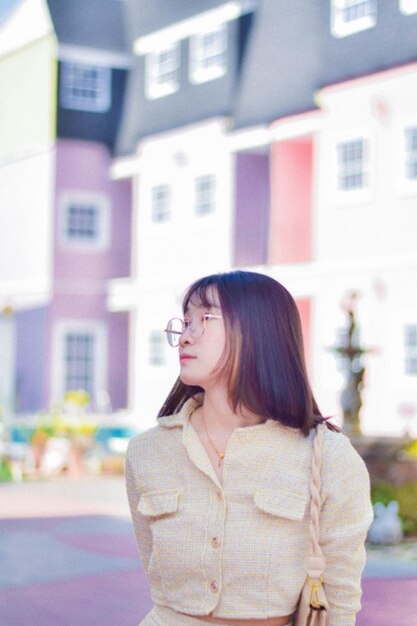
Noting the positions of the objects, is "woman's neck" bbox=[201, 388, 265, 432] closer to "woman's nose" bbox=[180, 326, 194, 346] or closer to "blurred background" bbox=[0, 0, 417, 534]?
"woman's nose" bbox=[180, 326, 194, 346]

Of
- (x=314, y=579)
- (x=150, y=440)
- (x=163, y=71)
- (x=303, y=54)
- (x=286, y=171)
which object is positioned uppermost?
(x=163, y=71)

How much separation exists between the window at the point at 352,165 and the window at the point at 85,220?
5.09 m

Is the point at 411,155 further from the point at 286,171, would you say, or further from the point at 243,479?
the point at 243,479

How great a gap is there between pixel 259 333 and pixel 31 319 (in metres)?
14.3

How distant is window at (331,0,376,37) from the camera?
11.0 meters

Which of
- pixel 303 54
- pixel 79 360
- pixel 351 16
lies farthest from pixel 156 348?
pixel 351 16

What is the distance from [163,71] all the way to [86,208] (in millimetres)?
2443

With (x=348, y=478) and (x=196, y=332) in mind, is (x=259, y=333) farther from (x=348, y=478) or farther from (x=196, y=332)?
(x=348, y=478)

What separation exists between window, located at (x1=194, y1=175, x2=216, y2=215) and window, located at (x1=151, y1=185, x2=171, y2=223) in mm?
563

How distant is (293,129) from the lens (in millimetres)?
13047

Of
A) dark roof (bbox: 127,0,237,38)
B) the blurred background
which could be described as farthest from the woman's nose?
dark roof (bbox: 127,0,237,38)

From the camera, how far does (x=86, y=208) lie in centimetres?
1641

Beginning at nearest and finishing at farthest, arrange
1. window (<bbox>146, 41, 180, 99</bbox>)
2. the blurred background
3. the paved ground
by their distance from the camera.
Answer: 1. the paved ground
2. the blurred background
3. window (<bbox>146, 41, 180, 99</bbox>)

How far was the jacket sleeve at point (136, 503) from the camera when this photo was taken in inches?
85.8
